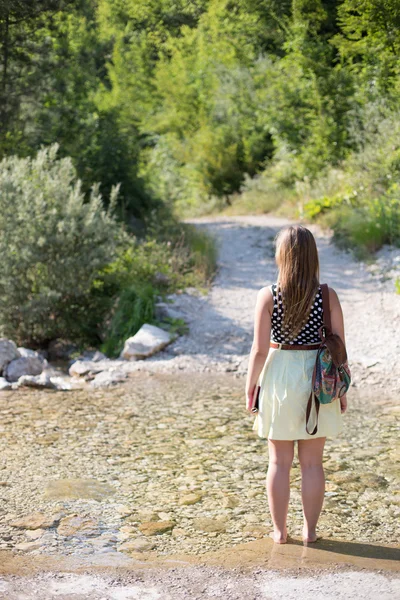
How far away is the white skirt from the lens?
3621 millimetres

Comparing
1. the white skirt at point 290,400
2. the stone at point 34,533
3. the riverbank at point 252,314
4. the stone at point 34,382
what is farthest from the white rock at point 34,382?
the white skirt at point 290,400

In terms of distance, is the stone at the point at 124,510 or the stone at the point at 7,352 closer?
the stone at the point at 124,510

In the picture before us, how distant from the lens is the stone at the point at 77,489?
468 centimetres

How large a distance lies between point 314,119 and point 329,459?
10.4 meters

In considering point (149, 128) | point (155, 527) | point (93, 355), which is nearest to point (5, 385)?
point (93, 355)

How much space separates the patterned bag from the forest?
5.57 m

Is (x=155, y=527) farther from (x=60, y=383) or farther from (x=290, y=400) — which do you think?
(x=60, y=383)

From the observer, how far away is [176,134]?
18.4 m

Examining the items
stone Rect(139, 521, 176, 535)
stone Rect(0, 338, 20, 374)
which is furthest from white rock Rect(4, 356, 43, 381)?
stone Rect(139, 521, 176, 535)

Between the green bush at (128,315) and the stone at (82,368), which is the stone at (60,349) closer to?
the green bush at (128,315)

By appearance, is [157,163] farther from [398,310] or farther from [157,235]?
[398,310]

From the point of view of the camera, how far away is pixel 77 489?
4.81m

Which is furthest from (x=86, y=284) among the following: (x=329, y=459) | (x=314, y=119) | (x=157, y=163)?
(x=157, y=163)

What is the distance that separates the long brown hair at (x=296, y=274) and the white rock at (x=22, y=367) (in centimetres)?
511
